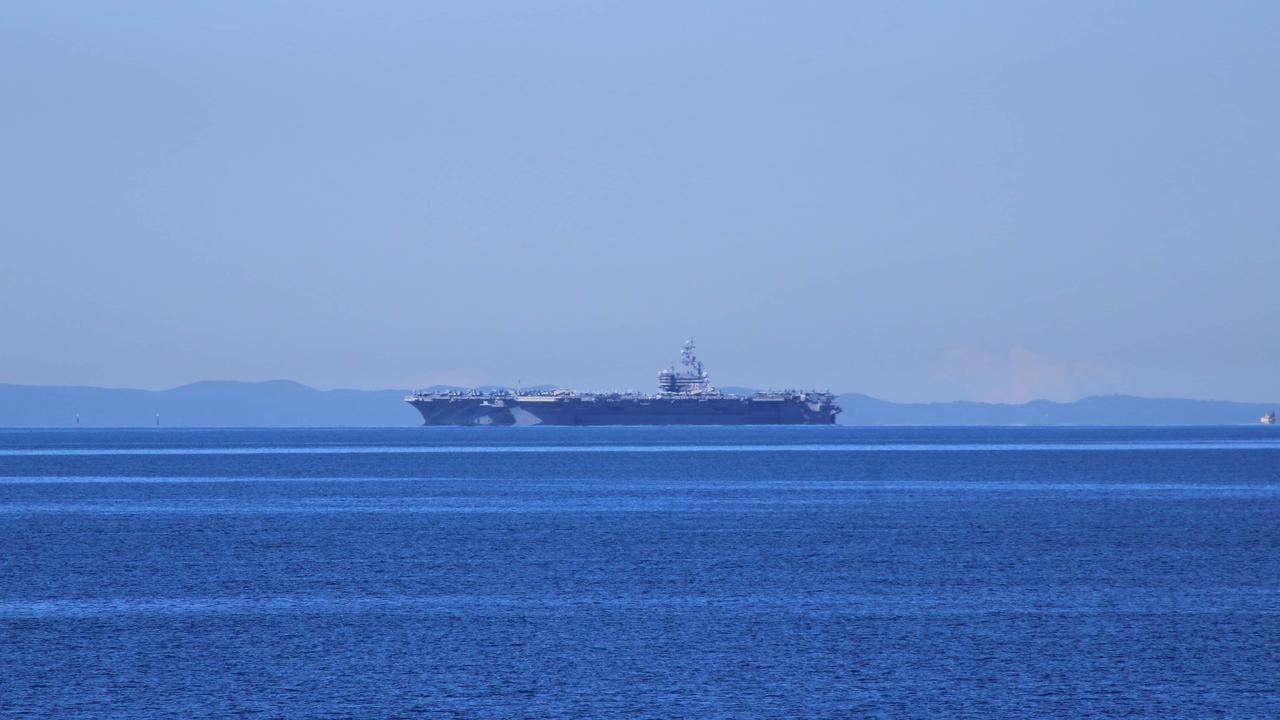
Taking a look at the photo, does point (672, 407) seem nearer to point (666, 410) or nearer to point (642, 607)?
point (666, 410)

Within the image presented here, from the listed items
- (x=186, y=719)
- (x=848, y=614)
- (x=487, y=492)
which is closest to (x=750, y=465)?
(x=487, y=492)

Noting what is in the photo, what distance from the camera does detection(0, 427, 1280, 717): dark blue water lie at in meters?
18.4

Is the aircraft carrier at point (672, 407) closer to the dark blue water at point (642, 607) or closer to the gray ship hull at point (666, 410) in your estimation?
the gray ship hull at point (666, 410)

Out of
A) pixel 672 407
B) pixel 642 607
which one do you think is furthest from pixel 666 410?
pixel 642 607

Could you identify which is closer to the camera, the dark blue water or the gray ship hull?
the dark blue water

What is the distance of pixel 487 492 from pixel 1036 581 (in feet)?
114

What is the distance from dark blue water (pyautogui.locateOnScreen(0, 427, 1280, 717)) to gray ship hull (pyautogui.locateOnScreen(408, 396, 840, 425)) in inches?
4136

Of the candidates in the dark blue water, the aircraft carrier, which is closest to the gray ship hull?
the aircraft carrier

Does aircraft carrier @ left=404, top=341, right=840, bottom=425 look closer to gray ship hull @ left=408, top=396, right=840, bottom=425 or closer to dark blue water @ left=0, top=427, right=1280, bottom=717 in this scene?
gray ship hull @ left=408, top=396, right=840, bottom=425

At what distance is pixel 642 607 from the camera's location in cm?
2558

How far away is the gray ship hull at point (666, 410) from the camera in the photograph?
530ft

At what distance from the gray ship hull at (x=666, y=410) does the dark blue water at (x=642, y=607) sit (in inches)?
4136

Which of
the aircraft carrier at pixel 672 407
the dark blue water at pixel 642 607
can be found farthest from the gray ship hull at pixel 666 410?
the dark blue water at pixel 642 607

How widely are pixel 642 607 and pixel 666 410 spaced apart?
13808 centimetres
